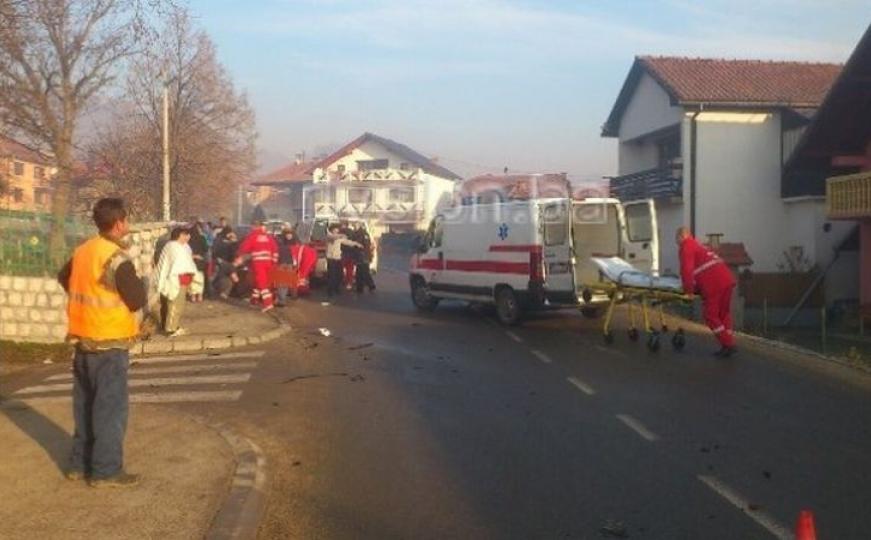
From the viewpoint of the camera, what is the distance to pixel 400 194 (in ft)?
233

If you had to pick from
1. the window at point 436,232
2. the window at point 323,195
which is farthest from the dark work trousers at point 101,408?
the window at point 323,195

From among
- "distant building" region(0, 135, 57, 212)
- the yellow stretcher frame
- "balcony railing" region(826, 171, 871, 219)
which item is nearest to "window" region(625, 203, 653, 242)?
the yellow stretcher frame

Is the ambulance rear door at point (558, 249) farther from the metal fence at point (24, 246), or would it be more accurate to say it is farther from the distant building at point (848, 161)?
the distant building at point (848, 161)

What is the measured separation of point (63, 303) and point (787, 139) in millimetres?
24755

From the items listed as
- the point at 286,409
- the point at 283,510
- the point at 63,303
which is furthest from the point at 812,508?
the point at 63,303

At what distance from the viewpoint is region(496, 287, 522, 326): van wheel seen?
A: 57.7 feet

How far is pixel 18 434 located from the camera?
26.5 ft

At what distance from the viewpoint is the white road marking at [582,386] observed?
421 inches

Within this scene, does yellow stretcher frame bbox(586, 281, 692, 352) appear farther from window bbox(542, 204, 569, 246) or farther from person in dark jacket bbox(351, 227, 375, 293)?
person in dark jacket bbox(351, 227, 375, 293)

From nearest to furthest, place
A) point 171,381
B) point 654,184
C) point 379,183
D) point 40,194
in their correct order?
1. point 171,381
2. point 654,184
3. point 40,194
4. point 379,183

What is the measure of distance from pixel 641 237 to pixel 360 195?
53.8 m

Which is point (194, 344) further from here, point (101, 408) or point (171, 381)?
point (101, 408)

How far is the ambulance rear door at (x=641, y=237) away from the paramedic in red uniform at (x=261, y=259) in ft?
23.0

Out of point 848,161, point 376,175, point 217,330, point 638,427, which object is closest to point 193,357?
point 217,330
